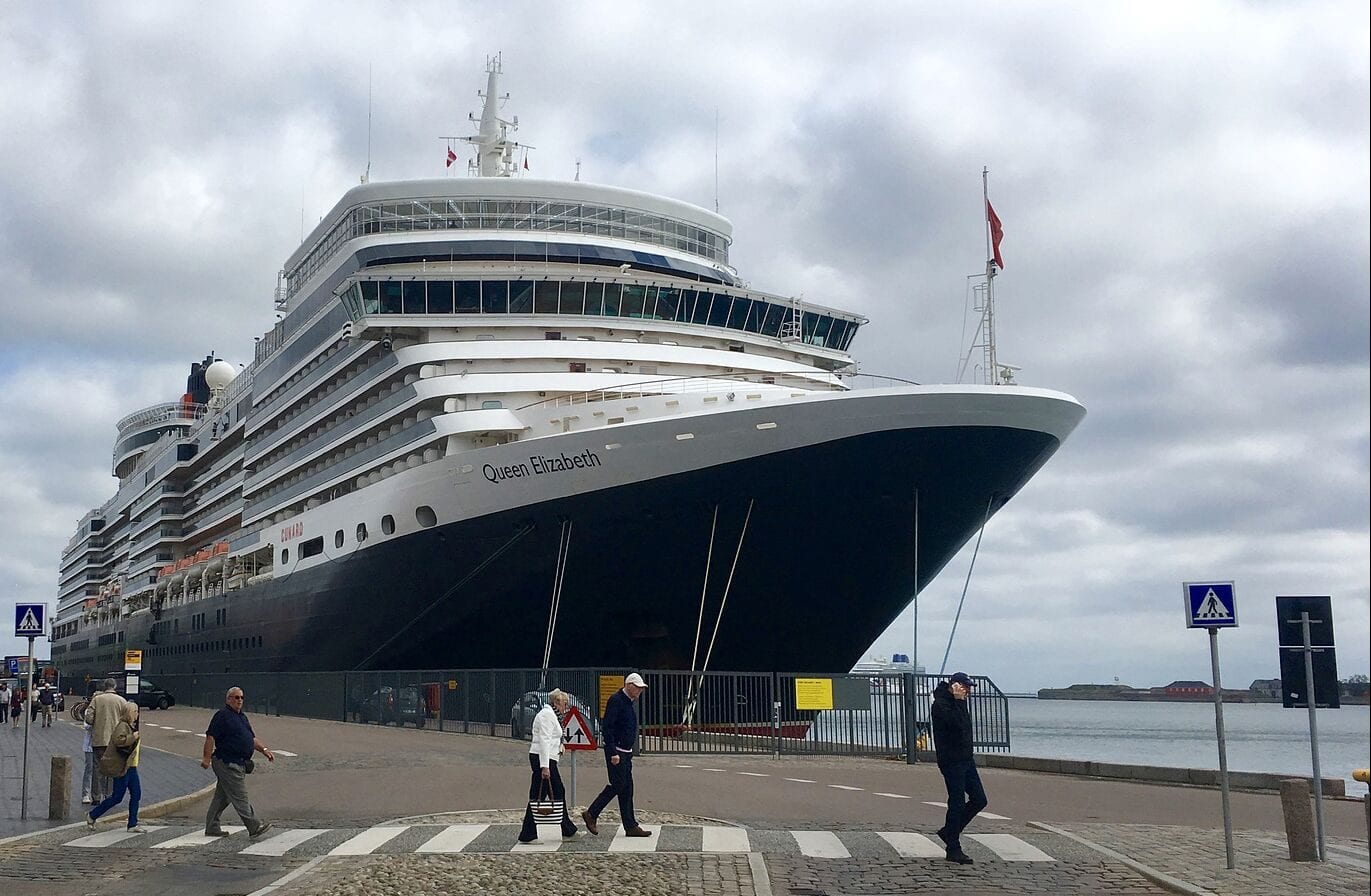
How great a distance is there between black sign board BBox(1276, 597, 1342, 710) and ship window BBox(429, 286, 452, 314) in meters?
22.5

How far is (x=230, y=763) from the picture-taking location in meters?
11.9

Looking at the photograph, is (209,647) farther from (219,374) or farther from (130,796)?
(130,796)

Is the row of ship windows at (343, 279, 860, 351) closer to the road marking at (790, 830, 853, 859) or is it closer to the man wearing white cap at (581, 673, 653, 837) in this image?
the man wearing white cap at (581, 673, 653, 837)

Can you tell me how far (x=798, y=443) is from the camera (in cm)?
2403

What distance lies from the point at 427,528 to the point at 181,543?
32566 mm

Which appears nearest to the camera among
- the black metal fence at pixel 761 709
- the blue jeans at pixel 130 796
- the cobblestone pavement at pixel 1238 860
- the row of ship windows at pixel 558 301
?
the cobblestone pavement at pixel 1238 860

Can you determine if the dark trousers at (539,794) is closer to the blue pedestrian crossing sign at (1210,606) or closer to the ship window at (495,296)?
the blue pedestrian crossing sign at (1210,606)

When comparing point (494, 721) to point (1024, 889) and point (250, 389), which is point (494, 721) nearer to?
point (1024, 889)

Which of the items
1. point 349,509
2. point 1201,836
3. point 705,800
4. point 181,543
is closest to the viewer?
point 1201,836

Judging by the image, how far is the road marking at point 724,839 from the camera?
10914 millimetres

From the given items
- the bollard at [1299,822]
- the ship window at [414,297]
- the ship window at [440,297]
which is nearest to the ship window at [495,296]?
the ship window at [440,297]

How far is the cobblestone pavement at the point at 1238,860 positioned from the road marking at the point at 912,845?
1456mm

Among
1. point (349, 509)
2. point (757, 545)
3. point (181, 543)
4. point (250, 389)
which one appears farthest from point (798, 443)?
point (181, 543)

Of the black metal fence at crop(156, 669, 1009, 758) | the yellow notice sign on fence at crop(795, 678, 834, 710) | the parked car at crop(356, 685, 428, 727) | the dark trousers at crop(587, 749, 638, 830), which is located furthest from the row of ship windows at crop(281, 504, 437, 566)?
the dark trousers at crop(587, 749, 638, 830)
